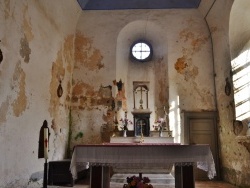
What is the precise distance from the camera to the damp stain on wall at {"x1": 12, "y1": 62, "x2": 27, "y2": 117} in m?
5.60

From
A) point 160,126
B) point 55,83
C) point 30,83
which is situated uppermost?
point 55,83

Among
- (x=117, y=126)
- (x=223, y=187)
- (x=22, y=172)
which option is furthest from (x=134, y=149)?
(x=117, y=126)

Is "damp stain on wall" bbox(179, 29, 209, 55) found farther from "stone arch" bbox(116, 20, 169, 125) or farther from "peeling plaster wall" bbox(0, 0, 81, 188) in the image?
"peeling plaster wall" bbox(0, 0, 81, 188)

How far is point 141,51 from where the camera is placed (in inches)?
429

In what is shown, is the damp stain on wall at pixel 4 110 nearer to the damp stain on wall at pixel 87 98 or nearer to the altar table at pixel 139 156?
the altar table at pixel 139 156

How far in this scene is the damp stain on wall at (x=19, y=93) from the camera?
18.4 feet

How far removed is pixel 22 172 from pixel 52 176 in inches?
58.5

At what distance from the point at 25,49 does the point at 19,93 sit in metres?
1.07

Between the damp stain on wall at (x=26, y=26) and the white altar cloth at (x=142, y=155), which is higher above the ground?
the damp stain on wall at (x=26, y=26)

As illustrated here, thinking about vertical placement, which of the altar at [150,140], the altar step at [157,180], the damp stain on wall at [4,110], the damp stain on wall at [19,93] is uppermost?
the damp stain on wall at [19,93]

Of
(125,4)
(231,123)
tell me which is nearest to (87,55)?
(125,4)

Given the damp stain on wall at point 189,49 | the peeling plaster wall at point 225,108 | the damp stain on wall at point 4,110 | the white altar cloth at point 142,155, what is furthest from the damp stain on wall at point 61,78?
the peeling plaster wall at point 225,108

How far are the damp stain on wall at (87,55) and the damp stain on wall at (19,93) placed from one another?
158 inches

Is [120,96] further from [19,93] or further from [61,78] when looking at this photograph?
[19,93]
